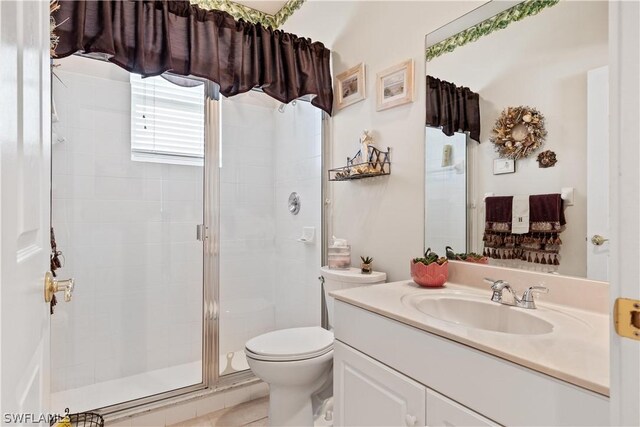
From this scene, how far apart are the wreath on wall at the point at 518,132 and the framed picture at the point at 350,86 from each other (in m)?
0.87

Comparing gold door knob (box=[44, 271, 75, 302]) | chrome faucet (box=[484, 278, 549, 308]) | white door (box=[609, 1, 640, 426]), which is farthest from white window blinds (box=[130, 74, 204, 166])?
white door (box=[609, 1, 640, 426])

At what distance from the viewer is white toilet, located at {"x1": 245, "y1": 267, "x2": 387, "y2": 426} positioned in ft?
5.17

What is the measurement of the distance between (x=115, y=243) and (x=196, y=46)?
1.36 m

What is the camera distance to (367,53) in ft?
6.39

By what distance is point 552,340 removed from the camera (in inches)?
33.1

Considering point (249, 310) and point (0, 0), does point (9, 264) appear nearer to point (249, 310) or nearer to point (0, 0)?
point (0, 0)

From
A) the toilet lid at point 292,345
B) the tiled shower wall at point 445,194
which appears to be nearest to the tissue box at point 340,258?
the toilet lid at point 292,345

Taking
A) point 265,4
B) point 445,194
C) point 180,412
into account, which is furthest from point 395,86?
point 180,412

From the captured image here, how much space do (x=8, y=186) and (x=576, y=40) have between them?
1544 millimetres

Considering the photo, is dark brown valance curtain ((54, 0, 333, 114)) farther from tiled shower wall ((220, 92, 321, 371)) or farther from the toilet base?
the toilet base

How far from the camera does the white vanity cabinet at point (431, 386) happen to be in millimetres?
702

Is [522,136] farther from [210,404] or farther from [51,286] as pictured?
[210,404]

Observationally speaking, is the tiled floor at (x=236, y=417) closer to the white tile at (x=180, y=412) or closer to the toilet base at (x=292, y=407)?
the white tile at (x=180, y=412)

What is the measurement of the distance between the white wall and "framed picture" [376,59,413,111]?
0.12ft
